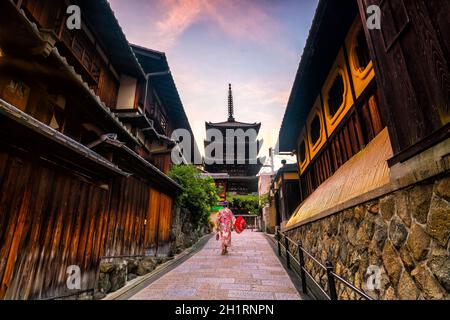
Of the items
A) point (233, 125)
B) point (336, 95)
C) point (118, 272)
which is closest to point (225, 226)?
point (118, 272)

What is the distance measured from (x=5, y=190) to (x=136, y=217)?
500cm

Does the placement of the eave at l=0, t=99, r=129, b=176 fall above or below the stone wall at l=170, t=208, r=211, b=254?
above

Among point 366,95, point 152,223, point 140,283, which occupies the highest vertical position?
point 366,95

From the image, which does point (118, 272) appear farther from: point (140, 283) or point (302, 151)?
point (302, 151)

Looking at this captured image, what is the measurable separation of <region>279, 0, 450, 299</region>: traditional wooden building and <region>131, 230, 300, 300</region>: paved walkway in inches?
64.0

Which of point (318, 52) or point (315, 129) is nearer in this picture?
point (318, 52)

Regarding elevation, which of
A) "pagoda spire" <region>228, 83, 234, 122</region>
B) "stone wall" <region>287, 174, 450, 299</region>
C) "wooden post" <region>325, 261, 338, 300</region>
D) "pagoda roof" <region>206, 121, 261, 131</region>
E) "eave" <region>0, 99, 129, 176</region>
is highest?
"pagoda spire" <region>228, 83, 234, 122</region>

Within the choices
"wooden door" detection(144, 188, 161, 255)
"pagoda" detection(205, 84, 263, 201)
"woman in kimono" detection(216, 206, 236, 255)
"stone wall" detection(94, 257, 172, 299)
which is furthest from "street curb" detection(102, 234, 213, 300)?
"pagoda" detection(205, 84, 263, 201)

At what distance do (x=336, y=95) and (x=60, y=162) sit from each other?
307 inches

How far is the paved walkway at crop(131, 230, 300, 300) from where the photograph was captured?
217 inches

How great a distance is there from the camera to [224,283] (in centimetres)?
647

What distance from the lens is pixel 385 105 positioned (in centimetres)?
351

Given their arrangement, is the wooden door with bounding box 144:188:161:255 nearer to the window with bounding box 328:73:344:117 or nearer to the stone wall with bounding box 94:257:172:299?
the stone wall with bounding box 94:257:172:299

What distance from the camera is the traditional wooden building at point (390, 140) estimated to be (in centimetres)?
254
